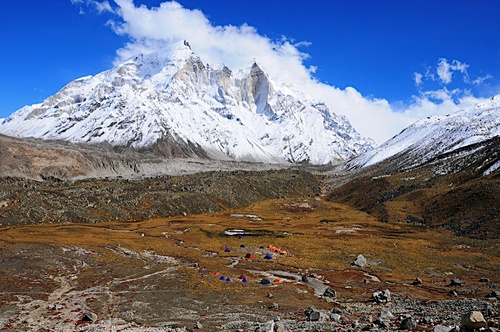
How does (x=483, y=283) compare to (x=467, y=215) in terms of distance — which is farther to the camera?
(x=467, y=215)

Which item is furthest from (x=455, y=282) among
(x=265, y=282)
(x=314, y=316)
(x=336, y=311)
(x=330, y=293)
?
(x=314, y=316)

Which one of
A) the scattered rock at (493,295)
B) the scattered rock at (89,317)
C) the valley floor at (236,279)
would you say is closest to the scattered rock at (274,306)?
the valley floor at (236,279)

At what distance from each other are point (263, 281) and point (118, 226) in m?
73.3

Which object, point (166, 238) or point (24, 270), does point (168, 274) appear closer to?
point (24, 270)

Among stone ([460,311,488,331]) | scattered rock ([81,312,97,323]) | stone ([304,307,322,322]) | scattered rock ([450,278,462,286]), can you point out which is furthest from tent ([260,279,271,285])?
stone ([460,311,488,331])

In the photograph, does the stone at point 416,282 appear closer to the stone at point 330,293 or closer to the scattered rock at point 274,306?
the stone at point 330,293

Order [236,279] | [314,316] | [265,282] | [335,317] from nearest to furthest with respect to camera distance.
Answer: [314,316] < [335,317] < [265,282] < [236,279]

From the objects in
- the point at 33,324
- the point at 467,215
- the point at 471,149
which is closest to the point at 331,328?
the point at 33,324

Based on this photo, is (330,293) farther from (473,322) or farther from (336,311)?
(473,322)

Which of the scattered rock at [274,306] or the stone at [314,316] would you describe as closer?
the stone at [314,316]

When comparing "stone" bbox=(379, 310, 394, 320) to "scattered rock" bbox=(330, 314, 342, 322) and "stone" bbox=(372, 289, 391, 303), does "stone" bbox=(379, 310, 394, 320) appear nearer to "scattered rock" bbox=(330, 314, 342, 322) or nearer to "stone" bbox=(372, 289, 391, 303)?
"scattered rock" bbox=(330, 314, 342, 322)

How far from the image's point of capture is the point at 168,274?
56688mm

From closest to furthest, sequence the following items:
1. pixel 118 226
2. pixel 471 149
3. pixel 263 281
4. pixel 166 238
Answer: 1. pixel 263 281
2. pixel 166 238
3. pixel 118 226
4. pixel 471 149

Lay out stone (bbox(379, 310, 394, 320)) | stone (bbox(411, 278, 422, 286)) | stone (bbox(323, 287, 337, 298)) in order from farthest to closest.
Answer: stone (bbox(411, 278, 422, 286)) → stone (bbox(323, 287, 337, 298)) → stone (bbox(379, 310, 394, 320))
